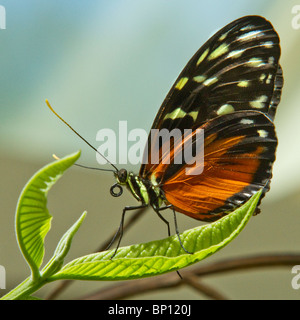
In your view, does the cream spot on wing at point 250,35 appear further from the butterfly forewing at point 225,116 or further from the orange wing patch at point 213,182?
the orange wing patch at point 213,182

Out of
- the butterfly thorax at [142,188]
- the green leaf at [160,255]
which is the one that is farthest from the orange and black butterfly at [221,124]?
the green leaf at [160,255]

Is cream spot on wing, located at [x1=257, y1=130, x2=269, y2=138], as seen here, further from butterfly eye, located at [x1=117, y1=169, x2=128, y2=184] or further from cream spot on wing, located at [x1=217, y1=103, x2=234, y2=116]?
butterfly eye, located at [x1=117, y1=169, x2=128, y2=184]

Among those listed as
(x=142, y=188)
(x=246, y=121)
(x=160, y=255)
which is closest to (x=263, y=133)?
(x=246, y=121)

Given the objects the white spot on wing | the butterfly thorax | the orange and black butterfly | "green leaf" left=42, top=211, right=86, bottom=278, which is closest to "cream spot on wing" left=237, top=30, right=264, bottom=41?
the orange and black butterfly

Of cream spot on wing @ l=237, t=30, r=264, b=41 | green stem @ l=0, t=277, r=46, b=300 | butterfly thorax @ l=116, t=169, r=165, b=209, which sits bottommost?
green stem @ l=0, t=277, r=46, b=300

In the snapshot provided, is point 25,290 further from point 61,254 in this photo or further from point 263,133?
point 263,133

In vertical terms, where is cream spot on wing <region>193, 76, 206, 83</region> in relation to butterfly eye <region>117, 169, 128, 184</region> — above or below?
above

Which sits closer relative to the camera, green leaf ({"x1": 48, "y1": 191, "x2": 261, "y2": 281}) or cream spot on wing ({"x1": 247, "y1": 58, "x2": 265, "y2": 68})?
green leaf ({"x1": 48, "y1": 191, "x2": 261, "y2": 281})
